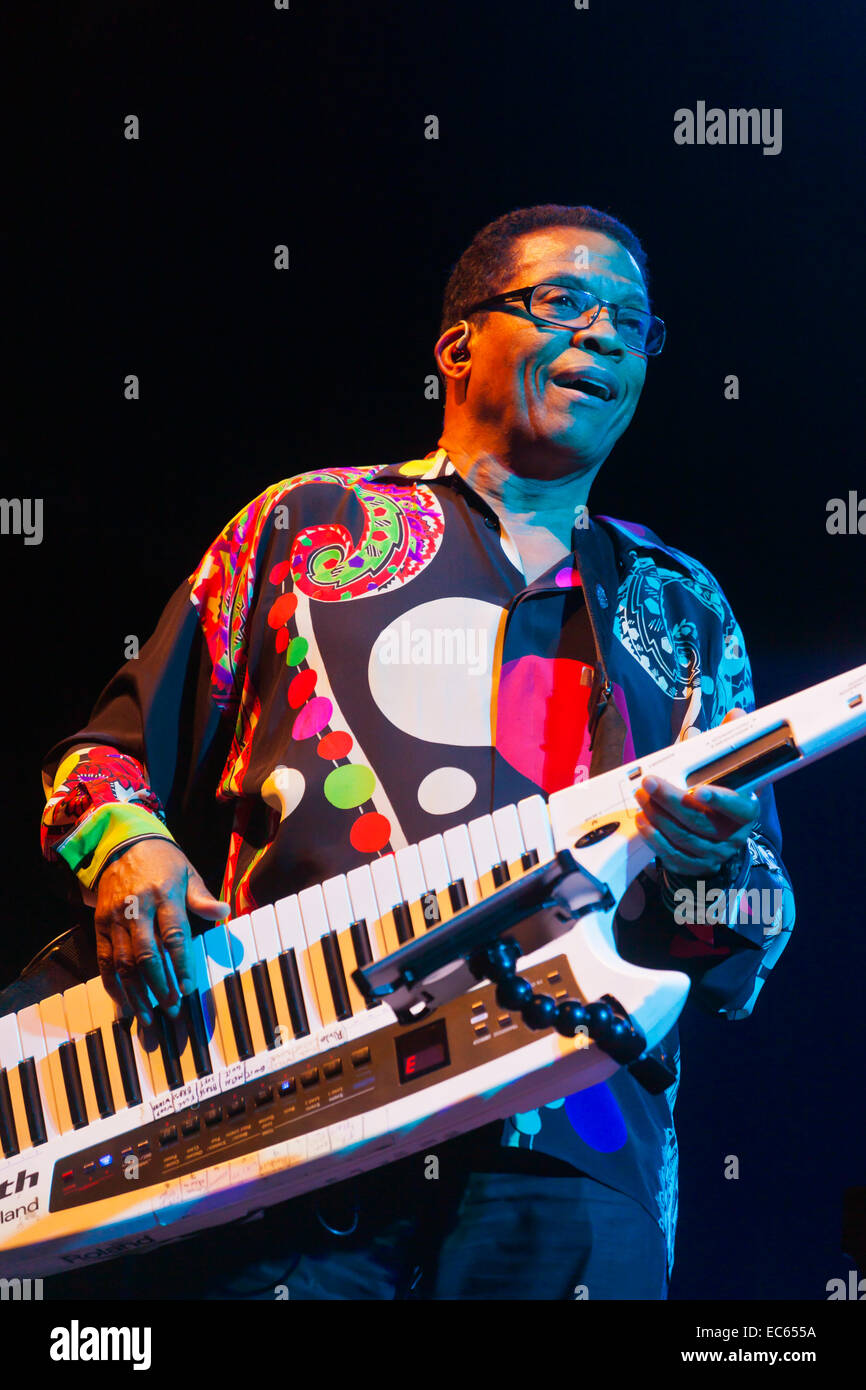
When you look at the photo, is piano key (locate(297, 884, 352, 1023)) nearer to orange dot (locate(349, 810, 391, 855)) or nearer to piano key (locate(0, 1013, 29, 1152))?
orange dot (locate(349, 810, 391, 855))

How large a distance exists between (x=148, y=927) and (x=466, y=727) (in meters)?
0.52

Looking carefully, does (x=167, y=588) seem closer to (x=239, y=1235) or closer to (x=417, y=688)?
(x=417, y=688)

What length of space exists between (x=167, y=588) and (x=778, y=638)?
1.15m

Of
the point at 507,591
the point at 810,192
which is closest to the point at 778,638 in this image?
the point at 507,591

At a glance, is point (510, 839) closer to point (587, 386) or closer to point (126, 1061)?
point (126, 1061)

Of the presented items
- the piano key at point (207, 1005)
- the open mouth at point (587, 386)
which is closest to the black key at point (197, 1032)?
the piano key at point (207, 1005)

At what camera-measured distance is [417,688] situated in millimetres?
1857

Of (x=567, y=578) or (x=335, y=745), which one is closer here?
(x=335, y=745)

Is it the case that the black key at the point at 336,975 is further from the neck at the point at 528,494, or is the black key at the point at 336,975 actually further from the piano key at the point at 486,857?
the neck at the point at 528,494

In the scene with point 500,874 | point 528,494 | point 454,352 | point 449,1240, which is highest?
point 454,352

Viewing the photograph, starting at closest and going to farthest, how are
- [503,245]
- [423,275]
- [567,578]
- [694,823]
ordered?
1. [694,823]
2. [567,578]
3. [503,245]
4. [423,275]

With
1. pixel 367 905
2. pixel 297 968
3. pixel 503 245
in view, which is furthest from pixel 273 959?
pixel 503 245

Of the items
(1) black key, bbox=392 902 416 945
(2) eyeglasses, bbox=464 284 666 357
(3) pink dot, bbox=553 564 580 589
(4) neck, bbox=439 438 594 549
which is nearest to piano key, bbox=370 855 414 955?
(1) black key, bbox=392 902 416 945

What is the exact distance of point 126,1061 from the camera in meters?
1.62
